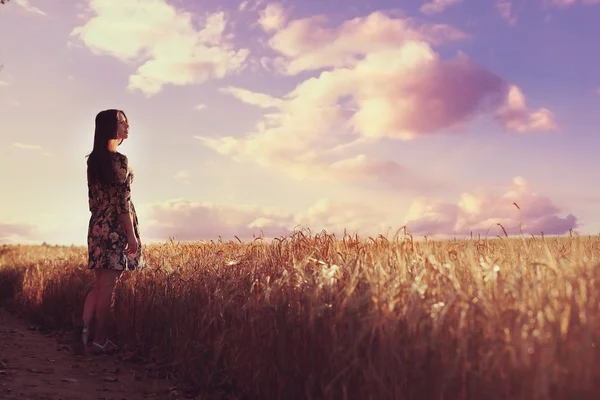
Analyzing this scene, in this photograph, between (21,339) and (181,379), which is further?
(21,339)

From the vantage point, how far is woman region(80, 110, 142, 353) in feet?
25.6

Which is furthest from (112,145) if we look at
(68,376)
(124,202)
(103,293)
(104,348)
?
(68,376)

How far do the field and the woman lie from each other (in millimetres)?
727

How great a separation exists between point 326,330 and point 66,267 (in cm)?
999

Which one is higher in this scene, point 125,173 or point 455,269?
point 125,173

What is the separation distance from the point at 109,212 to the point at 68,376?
2061 mm

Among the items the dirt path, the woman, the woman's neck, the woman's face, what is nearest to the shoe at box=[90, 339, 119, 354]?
the dirt path

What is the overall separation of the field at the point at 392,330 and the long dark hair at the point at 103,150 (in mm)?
1776

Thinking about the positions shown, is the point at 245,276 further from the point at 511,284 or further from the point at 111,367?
the point at 511,284


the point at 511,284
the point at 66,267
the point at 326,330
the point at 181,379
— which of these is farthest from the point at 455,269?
the point at 66,267

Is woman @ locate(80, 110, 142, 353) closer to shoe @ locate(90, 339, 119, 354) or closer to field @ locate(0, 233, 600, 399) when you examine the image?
shoe @ locate(90, 339, 119, 354)

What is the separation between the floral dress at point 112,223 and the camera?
7.81 metres

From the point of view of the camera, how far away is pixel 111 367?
7742mm

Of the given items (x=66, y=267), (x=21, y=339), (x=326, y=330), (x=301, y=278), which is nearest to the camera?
(x=326, y=330)
